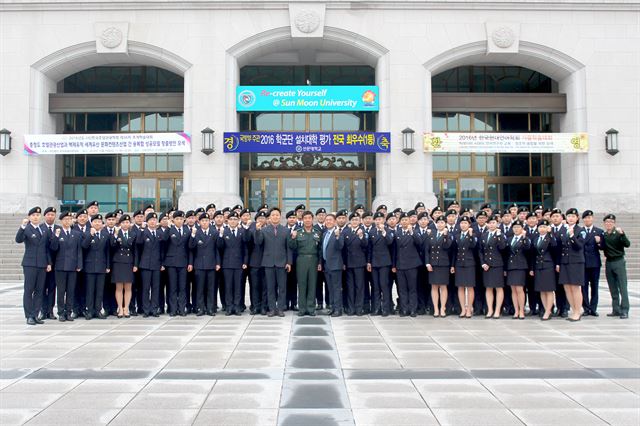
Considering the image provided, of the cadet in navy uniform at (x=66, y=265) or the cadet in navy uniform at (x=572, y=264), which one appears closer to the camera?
the cadet in navy uniform at (x=572, y=264)

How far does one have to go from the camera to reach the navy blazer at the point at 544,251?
29.4 ft

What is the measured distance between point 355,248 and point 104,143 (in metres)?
13.9

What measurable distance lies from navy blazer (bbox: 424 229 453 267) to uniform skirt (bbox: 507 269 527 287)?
103 centimetres

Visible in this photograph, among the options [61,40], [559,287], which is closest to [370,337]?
[559,287]

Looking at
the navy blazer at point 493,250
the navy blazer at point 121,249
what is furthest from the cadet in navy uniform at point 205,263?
the navy blazer at point 493,250

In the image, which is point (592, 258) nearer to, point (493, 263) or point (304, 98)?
point (493, 263)

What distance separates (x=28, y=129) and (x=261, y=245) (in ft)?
47.4

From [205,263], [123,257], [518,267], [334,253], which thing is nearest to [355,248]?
[334,253]

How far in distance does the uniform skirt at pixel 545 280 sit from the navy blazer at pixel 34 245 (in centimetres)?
818

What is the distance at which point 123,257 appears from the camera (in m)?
9.23

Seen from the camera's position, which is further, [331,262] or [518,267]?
[331,262]

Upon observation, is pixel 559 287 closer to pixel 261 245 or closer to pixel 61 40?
pixel 261 245

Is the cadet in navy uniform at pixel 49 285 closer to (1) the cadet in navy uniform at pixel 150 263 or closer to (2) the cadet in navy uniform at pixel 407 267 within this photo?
(1) the cadet in navy uniform at pixel 150 263

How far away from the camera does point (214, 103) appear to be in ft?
Result: 64.4
